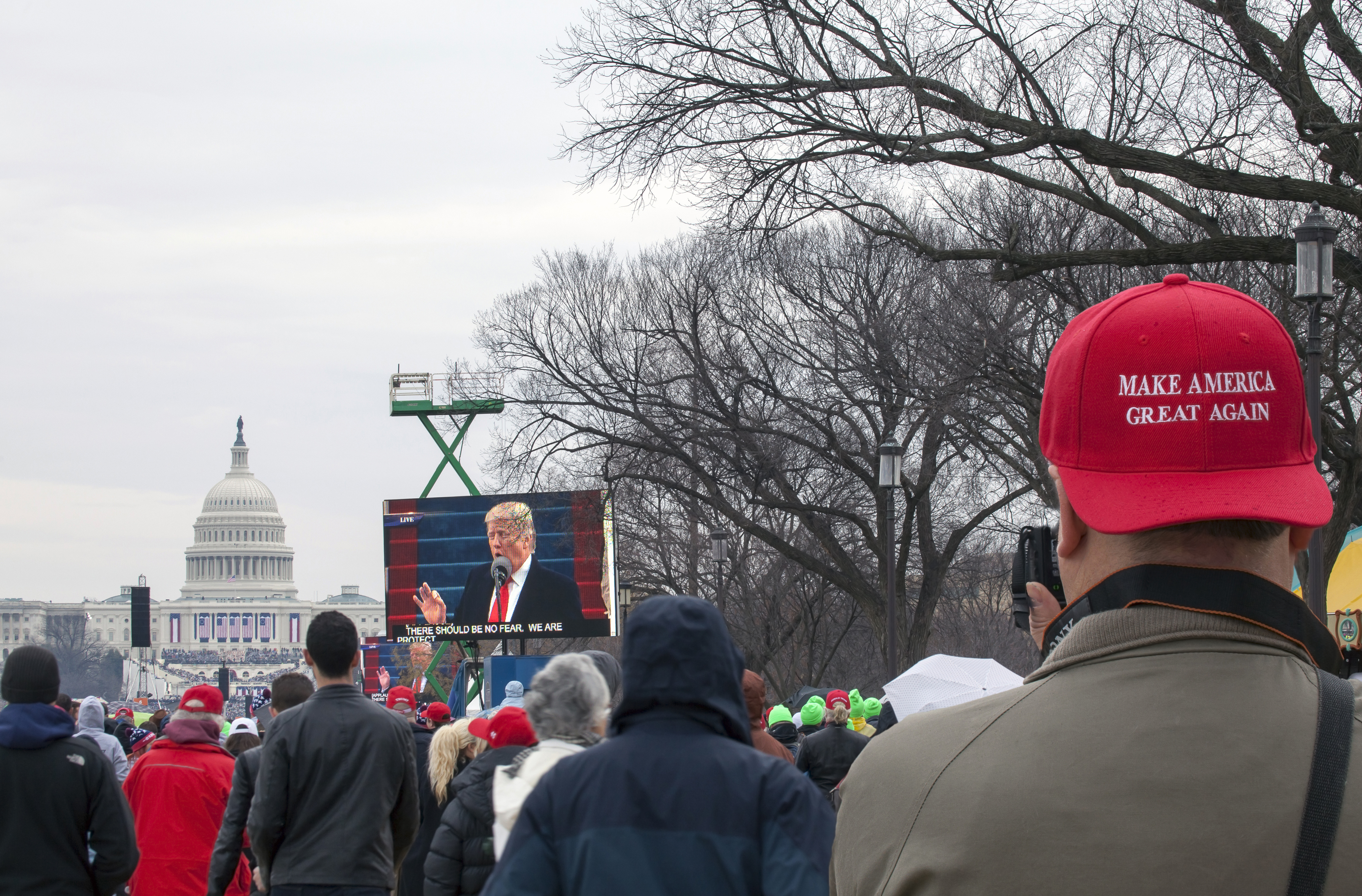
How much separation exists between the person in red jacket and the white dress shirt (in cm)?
2670

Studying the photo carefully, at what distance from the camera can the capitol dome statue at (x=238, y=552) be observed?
18362cm

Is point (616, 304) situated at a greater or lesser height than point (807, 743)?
greater

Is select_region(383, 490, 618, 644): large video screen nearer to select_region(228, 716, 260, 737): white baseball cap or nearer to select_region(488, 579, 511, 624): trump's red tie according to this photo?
select_region(488, 579, 511, 624): trump's red tie

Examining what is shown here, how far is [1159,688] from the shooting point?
1.48 meters

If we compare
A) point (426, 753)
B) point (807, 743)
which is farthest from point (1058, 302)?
point (426, 753)

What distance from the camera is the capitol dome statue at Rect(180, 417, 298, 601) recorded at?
184m

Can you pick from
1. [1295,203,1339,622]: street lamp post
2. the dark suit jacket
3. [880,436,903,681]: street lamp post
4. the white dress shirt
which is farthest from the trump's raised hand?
[1295,203,1339,622]: street lamp post

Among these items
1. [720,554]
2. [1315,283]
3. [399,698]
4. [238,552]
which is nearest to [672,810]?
[1315,283]

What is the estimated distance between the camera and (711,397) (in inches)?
1026

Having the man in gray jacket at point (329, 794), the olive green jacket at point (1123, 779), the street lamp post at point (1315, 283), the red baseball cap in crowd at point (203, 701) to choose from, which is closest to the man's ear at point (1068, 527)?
the olive green jacket at point (1123, 779)

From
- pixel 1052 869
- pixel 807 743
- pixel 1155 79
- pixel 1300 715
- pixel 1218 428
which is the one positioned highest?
pixel 1155 79

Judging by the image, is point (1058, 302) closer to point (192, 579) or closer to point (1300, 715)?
point (1300, 715)

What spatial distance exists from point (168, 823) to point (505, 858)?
16.7 feet

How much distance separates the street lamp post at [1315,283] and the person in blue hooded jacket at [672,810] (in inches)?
328
